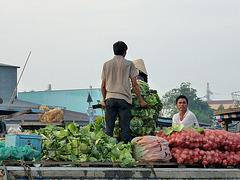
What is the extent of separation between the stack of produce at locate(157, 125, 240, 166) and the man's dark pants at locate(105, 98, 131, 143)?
48cm

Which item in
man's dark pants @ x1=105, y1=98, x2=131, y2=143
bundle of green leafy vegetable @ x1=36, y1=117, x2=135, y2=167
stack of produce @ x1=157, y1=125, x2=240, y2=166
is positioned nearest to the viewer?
bundle of green leafy vegetable @ x1=36, y1=117, x2=135, y2=167

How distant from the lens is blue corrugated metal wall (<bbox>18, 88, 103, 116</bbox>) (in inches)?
1859

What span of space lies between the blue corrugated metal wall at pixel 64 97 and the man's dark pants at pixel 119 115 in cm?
4118

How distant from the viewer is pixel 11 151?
14.1ft

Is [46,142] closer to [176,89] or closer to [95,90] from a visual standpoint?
[95,90]

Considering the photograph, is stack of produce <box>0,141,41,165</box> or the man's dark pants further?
the man's dark pants

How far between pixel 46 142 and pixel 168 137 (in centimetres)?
166

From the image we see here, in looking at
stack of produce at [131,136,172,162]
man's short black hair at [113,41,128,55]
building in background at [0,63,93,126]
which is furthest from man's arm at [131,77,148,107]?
building in background at [0,63,93,126]

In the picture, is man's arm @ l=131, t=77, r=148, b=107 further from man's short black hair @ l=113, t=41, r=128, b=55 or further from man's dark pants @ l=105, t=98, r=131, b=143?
man's short black hair @ l=113, t=41, r=128, b=55

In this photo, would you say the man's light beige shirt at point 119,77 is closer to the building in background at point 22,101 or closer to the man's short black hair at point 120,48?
the man's short black hair at point 120,48

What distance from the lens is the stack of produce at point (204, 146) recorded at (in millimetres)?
5504

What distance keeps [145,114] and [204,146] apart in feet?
3.47

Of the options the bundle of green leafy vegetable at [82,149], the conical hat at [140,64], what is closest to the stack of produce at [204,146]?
the bundle of green leafy vegetable at [82,149]

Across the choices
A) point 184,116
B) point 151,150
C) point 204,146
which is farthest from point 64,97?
point 151,150
